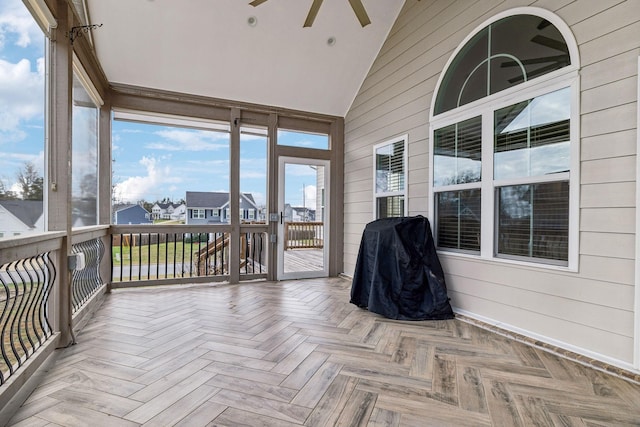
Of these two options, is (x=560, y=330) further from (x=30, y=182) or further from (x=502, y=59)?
(x=30, y=182)

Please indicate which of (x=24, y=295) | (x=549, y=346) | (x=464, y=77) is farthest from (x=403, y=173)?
(x=24, y=295)

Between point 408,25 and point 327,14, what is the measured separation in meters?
1.05

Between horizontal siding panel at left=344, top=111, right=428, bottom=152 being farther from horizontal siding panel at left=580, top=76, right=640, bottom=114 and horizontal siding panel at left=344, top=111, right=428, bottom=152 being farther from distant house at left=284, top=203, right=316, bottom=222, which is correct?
horizontal siding panel at left=580, top=76, right=640, bottom=114

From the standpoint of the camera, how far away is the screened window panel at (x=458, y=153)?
3166 millimetres

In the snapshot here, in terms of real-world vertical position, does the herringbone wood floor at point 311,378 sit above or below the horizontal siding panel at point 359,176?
below

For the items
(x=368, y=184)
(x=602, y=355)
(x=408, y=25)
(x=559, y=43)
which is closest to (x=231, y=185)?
(x=368, y=184)

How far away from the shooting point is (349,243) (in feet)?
17.6

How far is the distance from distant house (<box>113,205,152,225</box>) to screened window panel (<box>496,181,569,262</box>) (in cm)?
449

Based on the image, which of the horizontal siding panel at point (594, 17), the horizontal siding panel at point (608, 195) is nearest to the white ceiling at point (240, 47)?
the horizontal siding panel at point (594, 17)

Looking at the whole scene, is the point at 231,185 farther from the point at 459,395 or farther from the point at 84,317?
the point at 459,395

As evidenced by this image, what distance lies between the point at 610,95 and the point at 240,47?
12.9ft

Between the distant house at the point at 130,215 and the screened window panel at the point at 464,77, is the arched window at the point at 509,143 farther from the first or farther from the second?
the distant house at the point at 130,215

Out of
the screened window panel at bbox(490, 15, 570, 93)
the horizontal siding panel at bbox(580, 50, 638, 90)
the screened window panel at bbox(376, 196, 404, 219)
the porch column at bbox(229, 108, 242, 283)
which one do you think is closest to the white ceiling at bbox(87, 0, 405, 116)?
the porch column at bbox(229, 108, 242, 283)

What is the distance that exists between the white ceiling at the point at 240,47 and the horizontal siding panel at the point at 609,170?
325 cm
